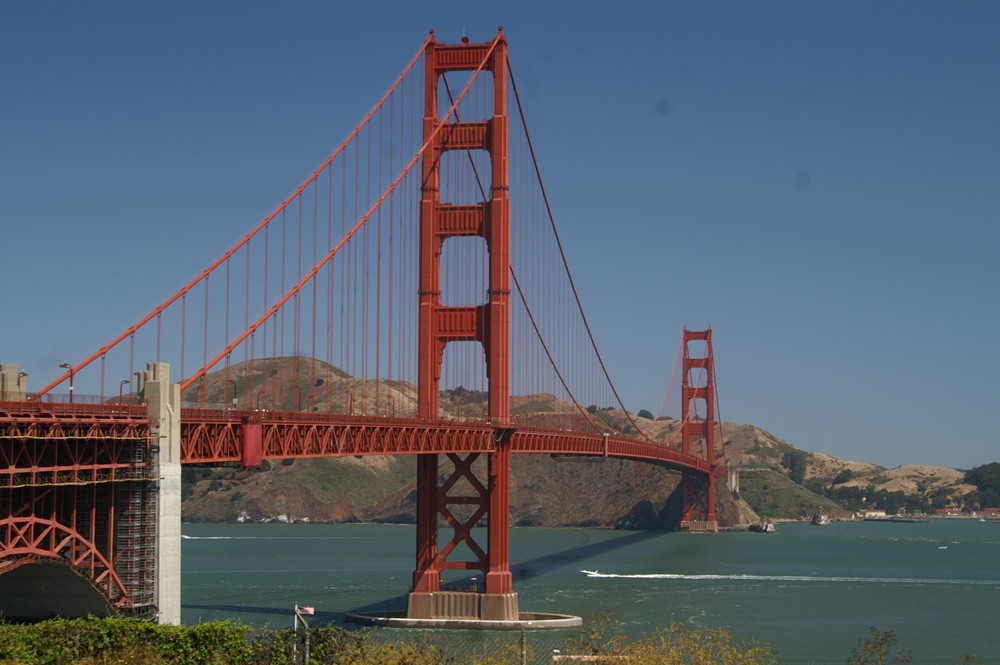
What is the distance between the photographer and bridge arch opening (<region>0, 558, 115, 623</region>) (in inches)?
1213

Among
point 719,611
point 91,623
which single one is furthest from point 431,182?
point 91,623

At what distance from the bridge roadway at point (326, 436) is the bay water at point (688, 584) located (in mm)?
6398

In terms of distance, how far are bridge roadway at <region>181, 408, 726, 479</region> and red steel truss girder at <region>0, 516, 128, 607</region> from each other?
11.2 feet

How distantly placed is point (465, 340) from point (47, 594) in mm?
26261

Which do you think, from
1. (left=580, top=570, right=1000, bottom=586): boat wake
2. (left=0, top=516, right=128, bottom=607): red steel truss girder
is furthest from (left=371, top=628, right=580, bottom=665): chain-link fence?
(left=580, top=570, right=1000, bottom=586): boat wake

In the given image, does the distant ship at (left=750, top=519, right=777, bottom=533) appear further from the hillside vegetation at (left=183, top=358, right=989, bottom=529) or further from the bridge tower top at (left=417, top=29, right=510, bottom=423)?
the bridge tower top at (left=417, top=29, right=510, bottom=423)

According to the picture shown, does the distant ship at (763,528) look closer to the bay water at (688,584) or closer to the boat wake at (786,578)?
the bay water at (688,584)

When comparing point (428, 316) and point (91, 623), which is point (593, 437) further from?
point (91, 623)

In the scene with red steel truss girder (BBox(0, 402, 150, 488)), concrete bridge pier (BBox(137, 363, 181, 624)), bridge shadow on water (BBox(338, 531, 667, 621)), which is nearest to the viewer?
red steel truss girder (BBox(0, 402, 150, 488))

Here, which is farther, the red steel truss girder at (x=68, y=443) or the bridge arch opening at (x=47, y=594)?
the bridge arch opening at (x=47, y=594)

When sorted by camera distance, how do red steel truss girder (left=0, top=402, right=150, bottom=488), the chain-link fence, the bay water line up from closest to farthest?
red steel truss girder (left=0, top=402, right=150, bottom=488) < the chain-link fence < the bay water

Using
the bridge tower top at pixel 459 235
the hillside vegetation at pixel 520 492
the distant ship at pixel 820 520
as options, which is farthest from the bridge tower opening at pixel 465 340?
the distant ship at pixel 820 520

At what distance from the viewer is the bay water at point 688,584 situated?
2117 inches

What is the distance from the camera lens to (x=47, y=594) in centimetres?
3184
